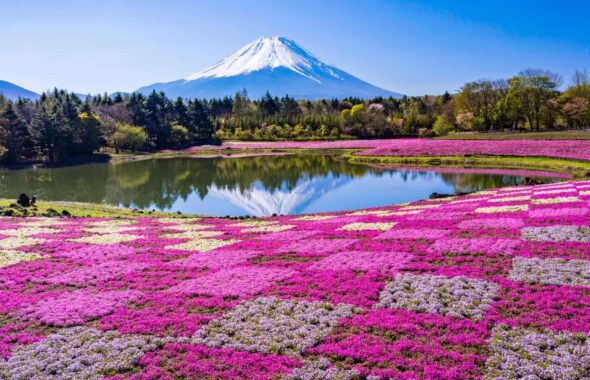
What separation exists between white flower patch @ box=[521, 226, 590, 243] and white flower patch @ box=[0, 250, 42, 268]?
22.4m

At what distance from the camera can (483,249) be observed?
18.1 meters

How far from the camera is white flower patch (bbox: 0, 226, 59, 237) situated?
26453 millimetres

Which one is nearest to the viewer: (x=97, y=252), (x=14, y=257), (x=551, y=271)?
(x=551, y=271)

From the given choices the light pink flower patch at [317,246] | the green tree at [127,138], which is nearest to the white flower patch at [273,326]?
the light pink flower patch at [317,246]

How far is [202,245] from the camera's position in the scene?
22859 mm

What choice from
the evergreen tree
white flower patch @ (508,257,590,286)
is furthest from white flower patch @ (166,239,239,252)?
the evergreen tree

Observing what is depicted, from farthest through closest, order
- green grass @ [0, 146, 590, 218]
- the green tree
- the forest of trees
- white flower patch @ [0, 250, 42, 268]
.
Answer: the green tree < the forest of trees < green grass @ [0, 146, 590, 218] < white flower patch @ [0, 250, 42, 268]

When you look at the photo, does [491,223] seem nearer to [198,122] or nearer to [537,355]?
[537,355]

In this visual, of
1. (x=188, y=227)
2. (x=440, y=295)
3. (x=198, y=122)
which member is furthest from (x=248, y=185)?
(x=198, y=122)

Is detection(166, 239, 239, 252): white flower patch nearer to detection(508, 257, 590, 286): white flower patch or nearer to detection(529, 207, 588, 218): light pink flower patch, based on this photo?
detection(508, 257, 590, 286): white flower patch

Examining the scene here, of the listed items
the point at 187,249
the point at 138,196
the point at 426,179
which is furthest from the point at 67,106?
the point at 187,249

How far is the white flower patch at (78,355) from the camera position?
32.7 ft

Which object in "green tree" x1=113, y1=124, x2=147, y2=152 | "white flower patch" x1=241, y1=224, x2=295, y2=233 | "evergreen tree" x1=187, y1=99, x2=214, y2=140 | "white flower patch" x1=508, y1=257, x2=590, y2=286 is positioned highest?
"evergreen tree" x1=187, y1=99, x2=214, y2=140

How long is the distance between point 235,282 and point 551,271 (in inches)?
422
